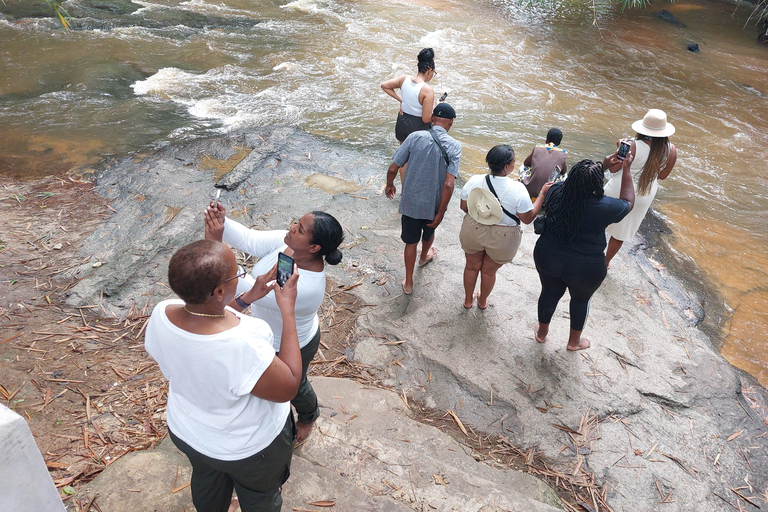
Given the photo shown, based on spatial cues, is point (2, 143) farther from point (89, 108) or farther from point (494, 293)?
point (494, 293)

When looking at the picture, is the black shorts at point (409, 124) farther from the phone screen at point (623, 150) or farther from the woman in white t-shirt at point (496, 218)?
the phone screen at point (623, 150)

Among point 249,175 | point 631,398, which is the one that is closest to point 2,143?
point 249,175

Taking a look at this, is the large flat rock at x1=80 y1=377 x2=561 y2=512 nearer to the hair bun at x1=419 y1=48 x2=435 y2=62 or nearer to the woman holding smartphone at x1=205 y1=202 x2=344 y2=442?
the woman holding smartphone at x1=205 y1=202 x2=344 y2=442

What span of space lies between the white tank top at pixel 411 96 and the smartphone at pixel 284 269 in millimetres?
3775

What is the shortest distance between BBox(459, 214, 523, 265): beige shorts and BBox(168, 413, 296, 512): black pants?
2399 mm

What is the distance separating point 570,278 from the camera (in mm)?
3883

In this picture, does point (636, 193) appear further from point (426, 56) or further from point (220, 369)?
point (220, 369)

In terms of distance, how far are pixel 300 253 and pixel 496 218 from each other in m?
1.96

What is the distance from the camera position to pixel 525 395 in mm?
3969

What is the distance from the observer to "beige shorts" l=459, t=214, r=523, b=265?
4.11 metres

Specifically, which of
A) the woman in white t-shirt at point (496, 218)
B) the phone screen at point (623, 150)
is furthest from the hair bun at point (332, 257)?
the phone screen at point (623, 150)

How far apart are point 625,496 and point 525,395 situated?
95 centimetres

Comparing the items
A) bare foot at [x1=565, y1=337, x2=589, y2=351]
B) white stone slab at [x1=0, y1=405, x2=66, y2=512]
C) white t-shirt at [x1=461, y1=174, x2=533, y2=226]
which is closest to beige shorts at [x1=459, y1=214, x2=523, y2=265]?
white t-shirt at [x1=461, y1=174, x2=533, y2=226]

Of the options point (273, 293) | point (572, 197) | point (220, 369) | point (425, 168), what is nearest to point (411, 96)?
point (425, 168)
